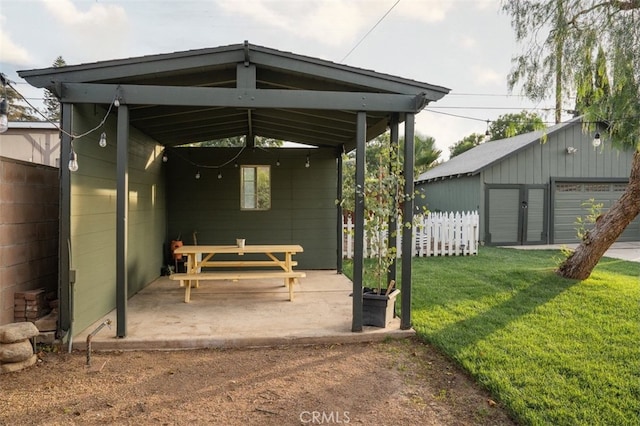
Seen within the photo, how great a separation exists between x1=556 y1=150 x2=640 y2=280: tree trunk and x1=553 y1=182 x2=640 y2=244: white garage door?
6.51 m

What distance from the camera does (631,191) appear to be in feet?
19.0

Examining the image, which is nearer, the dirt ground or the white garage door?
the dirt ground

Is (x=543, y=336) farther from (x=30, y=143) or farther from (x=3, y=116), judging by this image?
(x=30, y=143)

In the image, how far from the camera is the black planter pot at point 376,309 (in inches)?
163

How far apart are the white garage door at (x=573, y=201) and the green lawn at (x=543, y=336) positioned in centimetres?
525

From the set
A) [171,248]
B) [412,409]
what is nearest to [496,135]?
[171,248]

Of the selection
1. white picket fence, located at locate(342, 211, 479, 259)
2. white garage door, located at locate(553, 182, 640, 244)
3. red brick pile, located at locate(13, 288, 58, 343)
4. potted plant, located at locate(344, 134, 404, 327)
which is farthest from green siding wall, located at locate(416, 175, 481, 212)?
red brick pile, located at locate(13, 288, 58, 343)

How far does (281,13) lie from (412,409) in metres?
7.81

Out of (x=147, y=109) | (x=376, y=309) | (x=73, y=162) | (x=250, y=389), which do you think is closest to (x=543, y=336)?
(x=376, y=309)

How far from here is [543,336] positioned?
3889 millimetres

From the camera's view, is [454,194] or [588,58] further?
[454,194]

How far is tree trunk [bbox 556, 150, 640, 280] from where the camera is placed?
5750 millimetres

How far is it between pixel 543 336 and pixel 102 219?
460 centimetres

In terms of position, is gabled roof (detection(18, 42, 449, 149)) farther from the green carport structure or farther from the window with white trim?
the window with white trim
